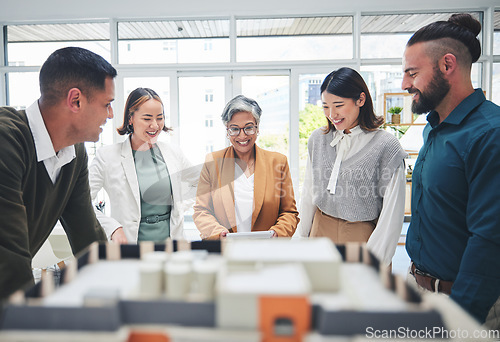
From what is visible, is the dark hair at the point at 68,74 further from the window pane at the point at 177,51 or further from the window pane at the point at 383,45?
the window pane at the point at 383,45

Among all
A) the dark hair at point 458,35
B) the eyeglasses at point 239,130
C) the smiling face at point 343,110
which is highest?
the dark hair at point 458,35

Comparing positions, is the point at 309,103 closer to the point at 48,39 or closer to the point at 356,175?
the point at 356,175

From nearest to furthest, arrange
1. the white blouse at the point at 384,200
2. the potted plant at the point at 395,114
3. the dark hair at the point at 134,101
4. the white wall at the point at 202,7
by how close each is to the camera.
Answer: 1. the white blouse at the point at 384,200
2. the dark hair at the point at 134,101
3. the white wall at the point at 202,7
4. the potted plant at the point at 395,114

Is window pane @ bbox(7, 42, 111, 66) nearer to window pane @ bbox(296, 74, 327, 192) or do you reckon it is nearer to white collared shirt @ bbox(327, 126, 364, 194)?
window pane @ bbox(296, 74, 327, 192)

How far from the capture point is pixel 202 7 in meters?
4.50

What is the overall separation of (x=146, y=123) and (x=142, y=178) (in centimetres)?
36

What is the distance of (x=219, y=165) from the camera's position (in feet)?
6.77

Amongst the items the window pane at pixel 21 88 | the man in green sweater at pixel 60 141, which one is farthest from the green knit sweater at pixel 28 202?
the window pane at pixel 21 88

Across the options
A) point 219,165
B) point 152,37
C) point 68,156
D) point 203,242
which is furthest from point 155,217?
point 152,37

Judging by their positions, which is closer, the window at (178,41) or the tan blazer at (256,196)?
the tan blazer at (256,196)

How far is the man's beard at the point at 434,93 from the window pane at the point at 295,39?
3.41 metres

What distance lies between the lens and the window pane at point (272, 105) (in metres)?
A: 4.68

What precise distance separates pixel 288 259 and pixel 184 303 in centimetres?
16

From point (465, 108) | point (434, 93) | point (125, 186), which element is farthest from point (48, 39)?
point (465, 108)
